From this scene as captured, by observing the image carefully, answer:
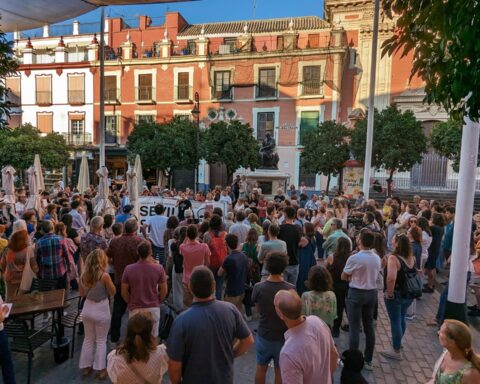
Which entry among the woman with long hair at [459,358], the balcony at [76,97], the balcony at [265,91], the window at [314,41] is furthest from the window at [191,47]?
the woman with long hair at [459,358]

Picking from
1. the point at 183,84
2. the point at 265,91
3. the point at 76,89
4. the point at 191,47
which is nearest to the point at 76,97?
the point at 76,89

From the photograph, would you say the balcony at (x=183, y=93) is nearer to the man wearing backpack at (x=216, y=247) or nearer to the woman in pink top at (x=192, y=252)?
the man wearing backpack at (x=216, y=247)

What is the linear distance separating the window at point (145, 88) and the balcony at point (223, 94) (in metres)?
5.43

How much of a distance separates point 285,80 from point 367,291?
25365 mm

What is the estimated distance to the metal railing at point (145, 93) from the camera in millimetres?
30691

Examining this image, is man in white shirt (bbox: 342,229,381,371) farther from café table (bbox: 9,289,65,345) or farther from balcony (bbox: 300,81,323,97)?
balcony (bbox: 300,81,323,97)

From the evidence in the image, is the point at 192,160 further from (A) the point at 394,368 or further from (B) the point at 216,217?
(A) the point at 394,368

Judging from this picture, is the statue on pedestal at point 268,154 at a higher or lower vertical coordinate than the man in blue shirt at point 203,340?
higher

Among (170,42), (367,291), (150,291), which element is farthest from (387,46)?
(170,42)

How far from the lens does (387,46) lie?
3336 millimetres

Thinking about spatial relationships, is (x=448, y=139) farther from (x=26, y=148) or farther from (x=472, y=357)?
(x=26, y=148)

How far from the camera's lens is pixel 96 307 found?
4.27 meters

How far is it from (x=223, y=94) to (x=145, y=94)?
6772 mm

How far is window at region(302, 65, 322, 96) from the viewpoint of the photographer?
2727cm
